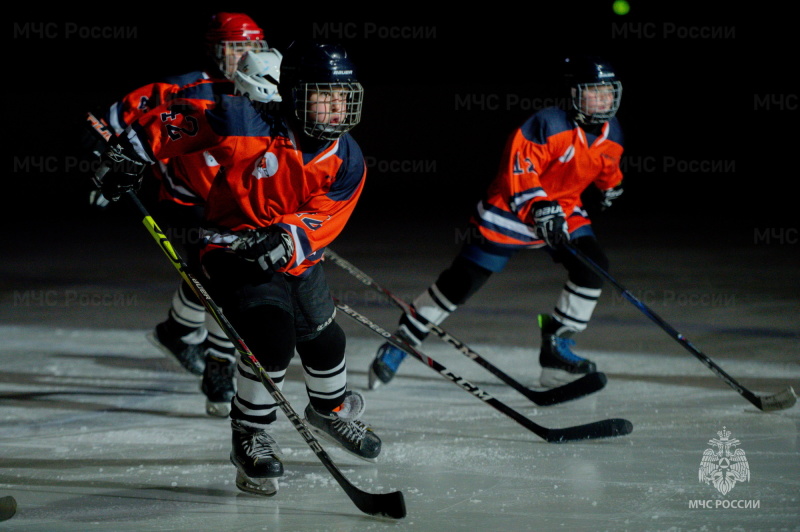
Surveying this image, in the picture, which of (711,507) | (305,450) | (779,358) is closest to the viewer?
(711,507)

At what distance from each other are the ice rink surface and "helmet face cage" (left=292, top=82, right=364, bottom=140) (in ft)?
3.00

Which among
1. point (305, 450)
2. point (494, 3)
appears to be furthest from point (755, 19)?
point (305, 450)

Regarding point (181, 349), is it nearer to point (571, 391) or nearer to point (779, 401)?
point (571, 391)

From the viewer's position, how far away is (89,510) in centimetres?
242

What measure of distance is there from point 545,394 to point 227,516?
51.6 inches

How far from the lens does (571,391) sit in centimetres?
326

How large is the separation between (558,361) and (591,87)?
39.0 inches

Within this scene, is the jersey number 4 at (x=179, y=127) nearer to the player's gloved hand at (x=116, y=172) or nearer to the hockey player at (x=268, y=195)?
the hockey player at (x=268, y=195)

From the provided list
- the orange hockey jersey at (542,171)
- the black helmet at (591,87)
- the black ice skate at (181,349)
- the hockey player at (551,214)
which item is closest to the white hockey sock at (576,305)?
the hockey player at (551,214)

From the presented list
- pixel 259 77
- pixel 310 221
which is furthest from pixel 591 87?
pixel 310 221

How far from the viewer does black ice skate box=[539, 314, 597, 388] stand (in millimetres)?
3627

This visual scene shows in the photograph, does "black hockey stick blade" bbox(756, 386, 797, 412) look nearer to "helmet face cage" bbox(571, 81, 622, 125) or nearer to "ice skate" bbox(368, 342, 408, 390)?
"helmet face cage" bbox(571, 81, 622, 125)

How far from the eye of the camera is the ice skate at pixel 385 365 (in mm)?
3594

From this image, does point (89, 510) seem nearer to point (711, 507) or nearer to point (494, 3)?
point (711, 507)
